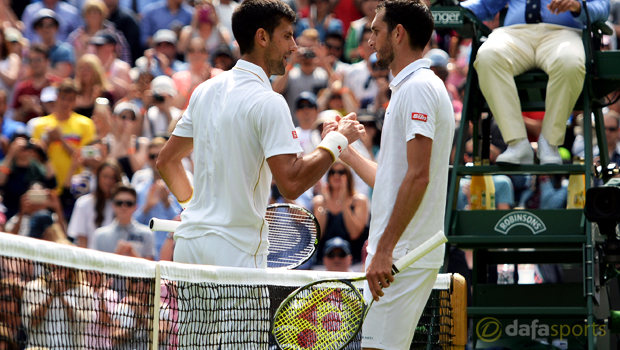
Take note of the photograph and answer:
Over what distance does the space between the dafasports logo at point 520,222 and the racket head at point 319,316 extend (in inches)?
92.0

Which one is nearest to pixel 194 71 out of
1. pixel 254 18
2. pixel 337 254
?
pixel 337 254

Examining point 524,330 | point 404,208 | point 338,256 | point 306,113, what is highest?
point 306,113

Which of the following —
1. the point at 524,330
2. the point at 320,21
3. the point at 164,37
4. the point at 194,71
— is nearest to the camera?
the point at 524,330

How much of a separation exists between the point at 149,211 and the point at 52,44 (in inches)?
165

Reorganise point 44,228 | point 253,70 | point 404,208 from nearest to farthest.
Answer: point 404,208, point 253,70, point 44,228

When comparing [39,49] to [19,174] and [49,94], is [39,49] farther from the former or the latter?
[19,174]

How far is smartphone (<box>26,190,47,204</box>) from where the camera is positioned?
861cm

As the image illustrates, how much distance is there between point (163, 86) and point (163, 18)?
8.76 ft

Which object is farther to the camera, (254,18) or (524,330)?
(524,330)

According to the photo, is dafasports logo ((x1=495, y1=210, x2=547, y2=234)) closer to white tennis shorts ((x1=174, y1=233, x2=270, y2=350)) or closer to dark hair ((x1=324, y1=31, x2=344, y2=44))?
white tennis shorts ((x1=174, y1=233, x2=270, y2=350))

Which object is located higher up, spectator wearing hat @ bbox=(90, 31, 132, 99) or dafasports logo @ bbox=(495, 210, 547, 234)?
spectator wearing hat @ bbox=(90, 31, 132, 99)

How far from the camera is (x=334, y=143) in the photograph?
13.4 ft

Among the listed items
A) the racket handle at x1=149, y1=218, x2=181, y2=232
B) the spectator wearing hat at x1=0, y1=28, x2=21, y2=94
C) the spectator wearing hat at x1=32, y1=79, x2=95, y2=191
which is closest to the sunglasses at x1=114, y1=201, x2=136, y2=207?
the spectator wearing hat at x1=32, y1=79, x2=95, y2=191

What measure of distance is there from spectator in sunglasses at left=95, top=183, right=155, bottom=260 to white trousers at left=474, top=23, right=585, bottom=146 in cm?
387
